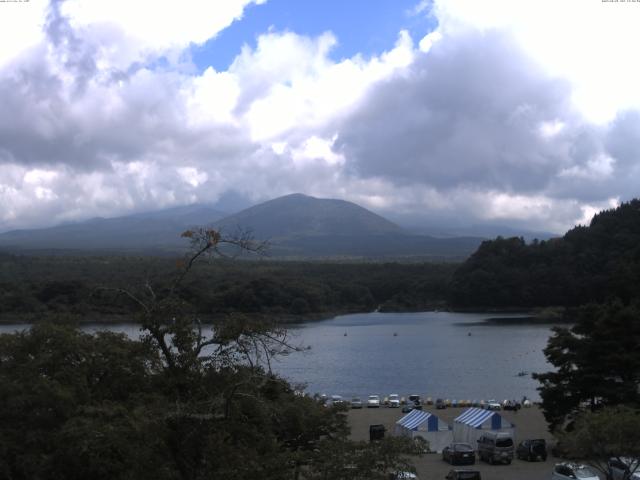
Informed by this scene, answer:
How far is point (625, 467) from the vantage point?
30.0ft

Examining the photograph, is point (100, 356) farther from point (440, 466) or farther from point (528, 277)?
point (528, 277)

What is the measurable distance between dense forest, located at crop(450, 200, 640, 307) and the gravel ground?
37.6 m

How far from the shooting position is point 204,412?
4.73 m

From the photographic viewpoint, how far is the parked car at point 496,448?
556 inches

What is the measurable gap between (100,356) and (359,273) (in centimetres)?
7320

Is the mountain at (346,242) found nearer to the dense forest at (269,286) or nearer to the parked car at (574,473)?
the dense forest at (269,286)

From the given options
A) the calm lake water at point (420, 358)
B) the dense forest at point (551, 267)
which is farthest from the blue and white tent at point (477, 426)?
the dense forest at point (551, 267)

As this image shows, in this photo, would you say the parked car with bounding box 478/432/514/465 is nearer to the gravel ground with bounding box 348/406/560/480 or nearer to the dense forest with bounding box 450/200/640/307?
the gravel ground with bounding box 348/406/560/480

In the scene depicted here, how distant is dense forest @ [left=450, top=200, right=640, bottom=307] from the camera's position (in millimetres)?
60931

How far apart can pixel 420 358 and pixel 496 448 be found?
26.4 m

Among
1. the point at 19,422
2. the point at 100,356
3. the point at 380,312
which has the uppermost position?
the point at 100,356

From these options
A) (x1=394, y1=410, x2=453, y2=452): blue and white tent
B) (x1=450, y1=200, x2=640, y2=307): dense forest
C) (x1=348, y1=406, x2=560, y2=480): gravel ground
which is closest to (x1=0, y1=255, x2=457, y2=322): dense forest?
(x1=450, y1=200, x2=640, y2=307): dense forest

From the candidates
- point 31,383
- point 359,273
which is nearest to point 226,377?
point 31,383

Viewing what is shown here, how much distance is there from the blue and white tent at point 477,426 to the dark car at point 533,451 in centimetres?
120
